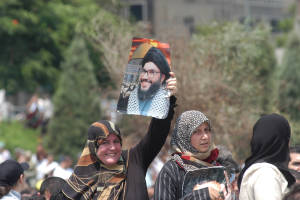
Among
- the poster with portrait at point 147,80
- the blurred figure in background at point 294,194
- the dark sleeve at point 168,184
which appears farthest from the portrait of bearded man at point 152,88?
the blurred figure in background at point 294,194

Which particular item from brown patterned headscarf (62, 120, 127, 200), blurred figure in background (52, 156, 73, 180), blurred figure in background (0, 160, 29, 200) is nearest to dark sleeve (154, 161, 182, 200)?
brown patterned headscarf (62, 120, 127, 200)

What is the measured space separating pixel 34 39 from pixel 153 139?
1989 cm

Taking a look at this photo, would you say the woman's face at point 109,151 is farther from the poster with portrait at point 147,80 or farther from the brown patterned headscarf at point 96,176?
the poster with portrait at point 147,80

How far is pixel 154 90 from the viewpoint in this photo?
4.82 m

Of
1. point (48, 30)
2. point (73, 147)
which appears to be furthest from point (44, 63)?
point (73, 147)

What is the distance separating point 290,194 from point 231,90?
727 centimetres

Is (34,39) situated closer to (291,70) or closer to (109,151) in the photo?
(291,70)

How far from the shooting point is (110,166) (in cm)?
468

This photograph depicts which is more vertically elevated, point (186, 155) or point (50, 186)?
point (186, 155)

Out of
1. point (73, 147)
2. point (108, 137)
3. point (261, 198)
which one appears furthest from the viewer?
point (73, 147)

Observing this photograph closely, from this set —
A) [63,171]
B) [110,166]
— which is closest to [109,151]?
[110,166]

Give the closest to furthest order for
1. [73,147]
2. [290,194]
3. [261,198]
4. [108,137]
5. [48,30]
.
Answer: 1. [290,194]
2. [261,198]
3. [108,137]
4. [73,147]
5. [48,30]

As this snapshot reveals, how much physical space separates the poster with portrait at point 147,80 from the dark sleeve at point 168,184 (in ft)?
1.58

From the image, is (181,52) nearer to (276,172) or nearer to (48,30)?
(276,172)
